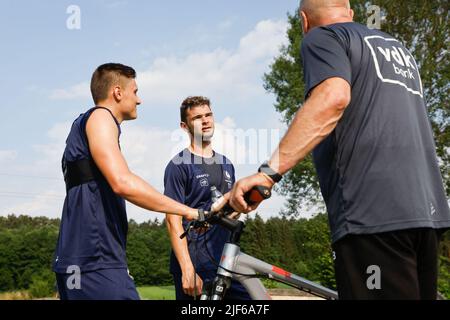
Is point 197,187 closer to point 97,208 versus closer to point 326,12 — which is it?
point 97,208

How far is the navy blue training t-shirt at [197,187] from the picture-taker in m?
4.96

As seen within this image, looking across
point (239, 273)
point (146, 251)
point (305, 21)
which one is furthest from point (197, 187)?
point (146, 251)

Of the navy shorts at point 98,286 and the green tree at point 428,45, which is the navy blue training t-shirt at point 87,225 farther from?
the green tree at point 428,45

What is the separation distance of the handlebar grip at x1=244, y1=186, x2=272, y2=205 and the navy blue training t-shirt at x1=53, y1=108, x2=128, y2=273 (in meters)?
1.25

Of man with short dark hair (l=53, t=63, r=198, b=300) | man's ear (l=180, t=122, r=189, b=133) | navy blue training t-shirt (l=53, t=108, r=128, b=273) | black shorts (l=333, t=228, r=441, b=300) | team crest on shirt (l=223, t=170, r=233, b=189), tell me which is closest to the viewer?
black shorts (l=333, t=228, r=441, b=300)

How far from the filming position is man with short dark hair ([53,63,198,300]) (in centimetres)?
354

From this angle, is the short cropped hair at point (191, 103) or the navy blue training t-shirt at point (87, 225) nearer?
the navy blue training t-shirt at point (87, 225)

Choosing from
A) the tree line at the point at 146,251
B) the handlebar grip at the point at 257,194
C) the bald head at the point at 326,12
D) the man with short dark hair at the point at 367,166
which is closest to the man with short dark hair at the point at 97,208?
the handlebar grip at the point at 257,194

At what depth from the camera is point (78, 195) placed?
12.1ft

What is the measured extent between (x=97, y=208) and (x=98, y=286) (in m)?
0.48

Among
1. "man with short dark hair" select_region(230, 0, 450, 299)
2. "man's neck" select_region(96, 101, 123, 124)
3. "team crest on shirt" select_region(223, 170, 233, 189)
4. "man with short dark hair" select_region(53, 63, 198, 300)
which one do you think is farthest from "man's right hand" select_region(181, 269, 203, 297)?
"man with short dark hair" select_region(230, 0, 450, 299)

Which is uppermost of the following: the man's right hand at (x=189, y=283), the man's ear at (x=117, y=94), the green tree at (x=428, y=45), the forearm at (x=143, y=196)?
the green tree at (x=428, y=45)

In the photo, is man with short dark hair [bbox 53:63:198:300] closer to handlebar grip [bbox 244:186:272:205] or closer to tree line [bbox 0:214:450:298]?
handlebar grip [bbox 244:186:272:205]
